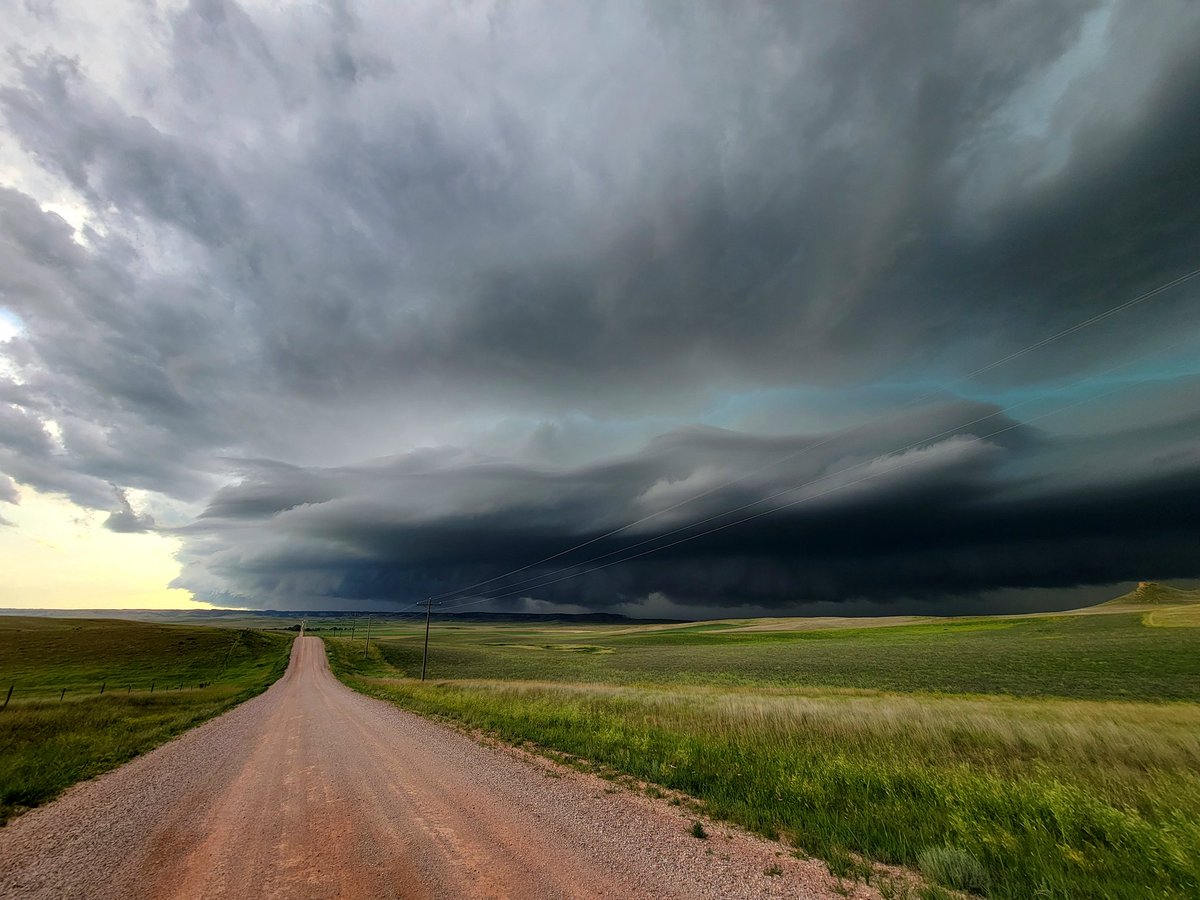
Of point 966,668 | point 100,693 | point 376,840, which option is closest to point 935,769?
point 376,840

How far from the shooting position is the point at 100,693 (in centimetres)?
3803

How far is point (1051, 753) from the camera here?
14039mm

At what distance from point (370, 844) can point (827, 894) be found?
272 inches

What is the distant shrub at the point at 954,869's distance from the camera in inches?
259

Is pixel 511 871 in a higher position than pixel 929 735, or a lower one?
higher

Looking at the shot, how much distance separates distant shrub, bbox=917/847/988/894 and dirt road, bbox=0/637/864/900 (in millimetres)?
1487

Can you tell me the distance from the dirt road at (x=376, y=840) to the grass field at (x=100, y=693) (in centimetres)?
234

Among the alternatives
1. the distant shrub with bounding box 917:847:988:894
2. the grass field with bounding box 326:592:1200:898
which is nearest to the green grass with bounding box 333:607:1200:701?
the grass field with bounding box 326:592:1200:898

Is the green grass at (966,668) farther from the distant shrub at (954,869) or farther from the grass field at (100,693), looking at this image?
the distant shrub at (954,869)

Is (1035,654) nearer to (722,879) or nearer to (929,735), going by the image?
(929,735)

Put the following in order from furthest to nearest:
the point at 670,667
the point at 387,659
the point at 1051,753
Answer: the point at 387,659 → the point at 670,667 → the point at 1051,753

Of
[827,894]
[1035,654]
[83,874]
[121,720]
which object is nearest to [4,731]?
[121,720]

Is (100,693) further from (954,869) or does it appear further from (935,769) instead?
(954,869)

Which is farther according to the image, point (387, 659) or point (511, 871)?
point (387, 659)
